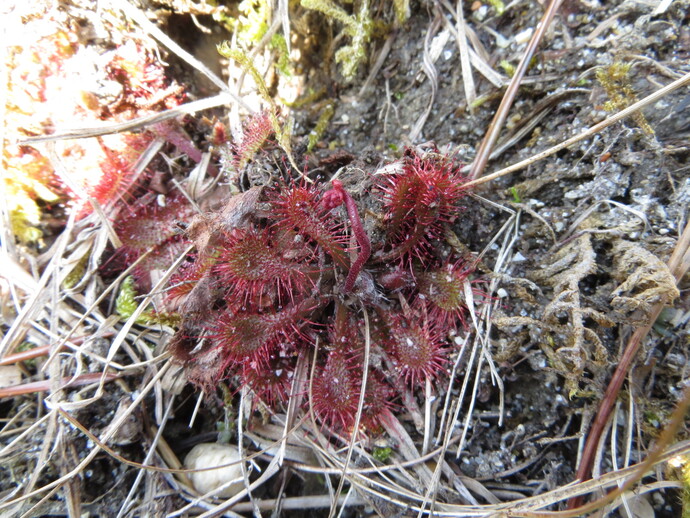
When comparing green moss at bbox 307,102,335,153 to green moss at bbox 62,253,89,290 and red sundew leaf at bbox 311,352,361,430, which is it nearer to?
red sundew leaf at bbox 311,352,361,430

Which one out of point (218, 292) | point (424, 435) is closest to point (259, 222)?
point (218, 292)

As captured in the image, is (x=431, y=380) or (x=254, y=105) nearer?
(x=431, y=380)

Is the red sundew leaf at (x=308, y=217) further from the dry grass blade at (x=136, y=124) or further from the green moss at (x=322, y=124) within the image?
the dry grass blade at (x=136, y=124)

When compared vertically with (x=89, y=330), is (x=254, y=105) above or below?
above

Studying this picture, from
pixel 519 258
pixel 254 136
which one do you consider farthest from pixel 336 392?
pixel 254 136

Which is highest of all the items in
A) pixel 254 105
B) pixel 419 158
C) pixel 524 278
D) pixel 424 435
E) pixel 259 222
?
pixel 254 105

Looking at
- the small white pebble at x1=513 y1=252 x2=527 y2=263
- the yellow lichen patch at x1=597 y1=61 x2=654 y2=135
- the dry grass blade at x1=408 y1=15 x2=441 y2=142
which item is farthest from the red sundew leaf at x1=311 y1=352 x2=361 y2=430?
the yellow lichen patch at x1=597 y1=61 x2=654 y2=135

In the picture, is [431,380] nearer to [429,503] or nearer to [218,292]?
[429,503]
